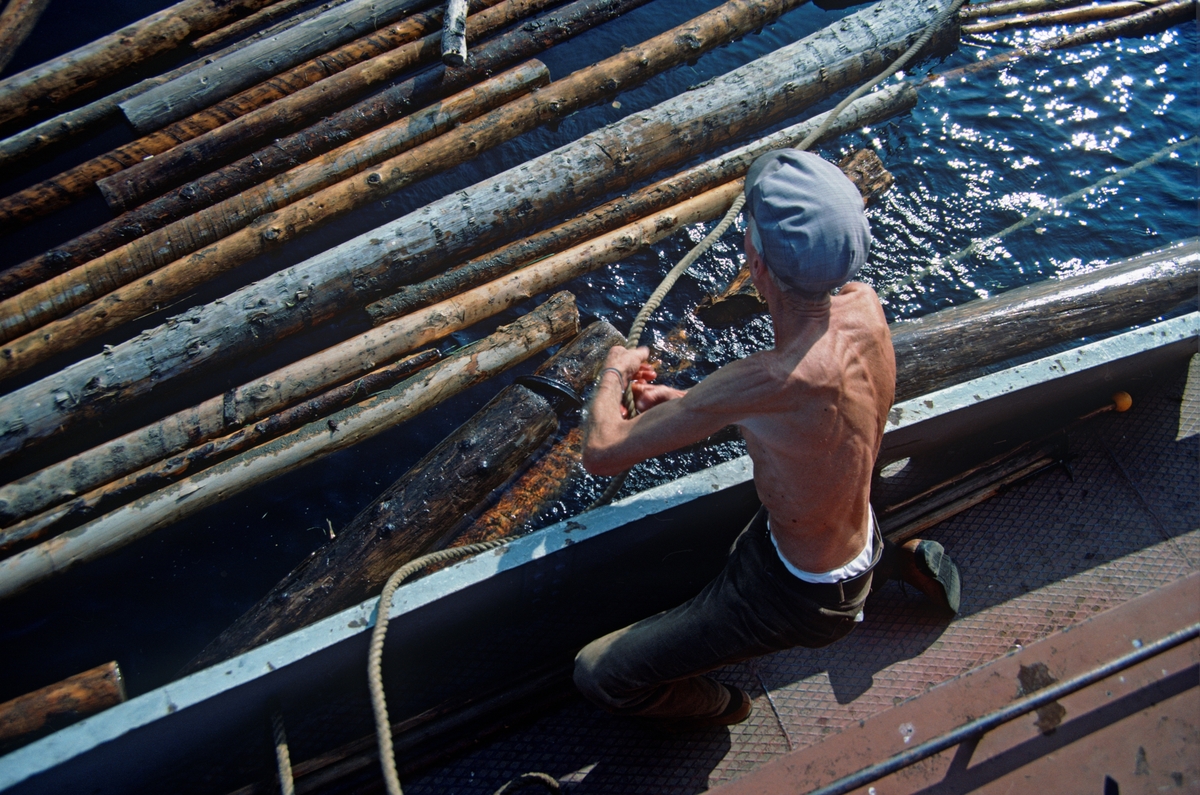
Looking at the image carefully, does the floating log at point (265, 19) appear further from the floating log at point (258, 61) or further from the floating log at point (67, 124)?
the floating log at point (67, 124)

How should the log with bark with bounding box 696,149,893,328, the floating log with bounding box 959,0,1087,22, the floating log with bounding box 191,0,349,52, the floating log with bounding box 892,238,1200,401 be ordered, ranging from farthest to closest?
the floating log with bounding box 959,0,1087,22 < the floating log with bounding box 191,0,349,52 < the log with bark with bounding box 696,149,893,328 < the floating log with bounding box 892,238,1200,401

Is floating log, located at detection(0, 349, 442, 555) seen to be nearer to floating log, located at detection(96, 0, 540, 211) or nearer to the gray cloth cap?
floating log, located at detection(96, 0, 540, 211)

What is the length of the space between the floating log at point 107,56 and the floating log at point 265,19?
0.08 meters

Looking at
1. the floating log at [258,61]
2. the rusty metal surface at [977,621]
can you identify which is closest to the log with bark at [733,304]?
the rusty metal surface at [977,621]

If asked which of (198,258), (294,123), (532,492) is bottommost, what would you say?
(532,492)

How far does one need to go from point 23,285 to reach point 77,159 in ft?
6.03

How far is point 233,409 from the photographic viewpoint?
177 inches

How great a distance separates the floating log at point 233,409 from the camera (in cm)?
421

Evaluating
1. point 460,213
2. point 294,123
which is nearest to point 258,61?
point 294,123

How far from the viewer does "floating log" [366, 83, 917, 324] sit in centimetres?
513

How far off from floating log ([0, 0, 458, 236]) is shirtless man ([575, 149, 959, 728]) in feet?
16.2

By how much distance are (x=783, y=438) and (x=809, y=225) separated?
794mm

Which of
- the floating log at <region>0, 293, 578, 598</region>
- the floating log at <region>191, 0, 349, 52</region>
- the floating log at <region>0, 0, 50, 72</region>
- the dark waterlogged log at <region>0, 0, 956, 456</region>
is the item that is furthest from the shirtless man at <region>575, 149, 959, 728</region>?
the floating log at <region>0, 0, 50, 72</region>

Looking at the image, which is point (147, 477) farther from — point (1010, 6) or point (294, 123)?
point (1010, 6)
